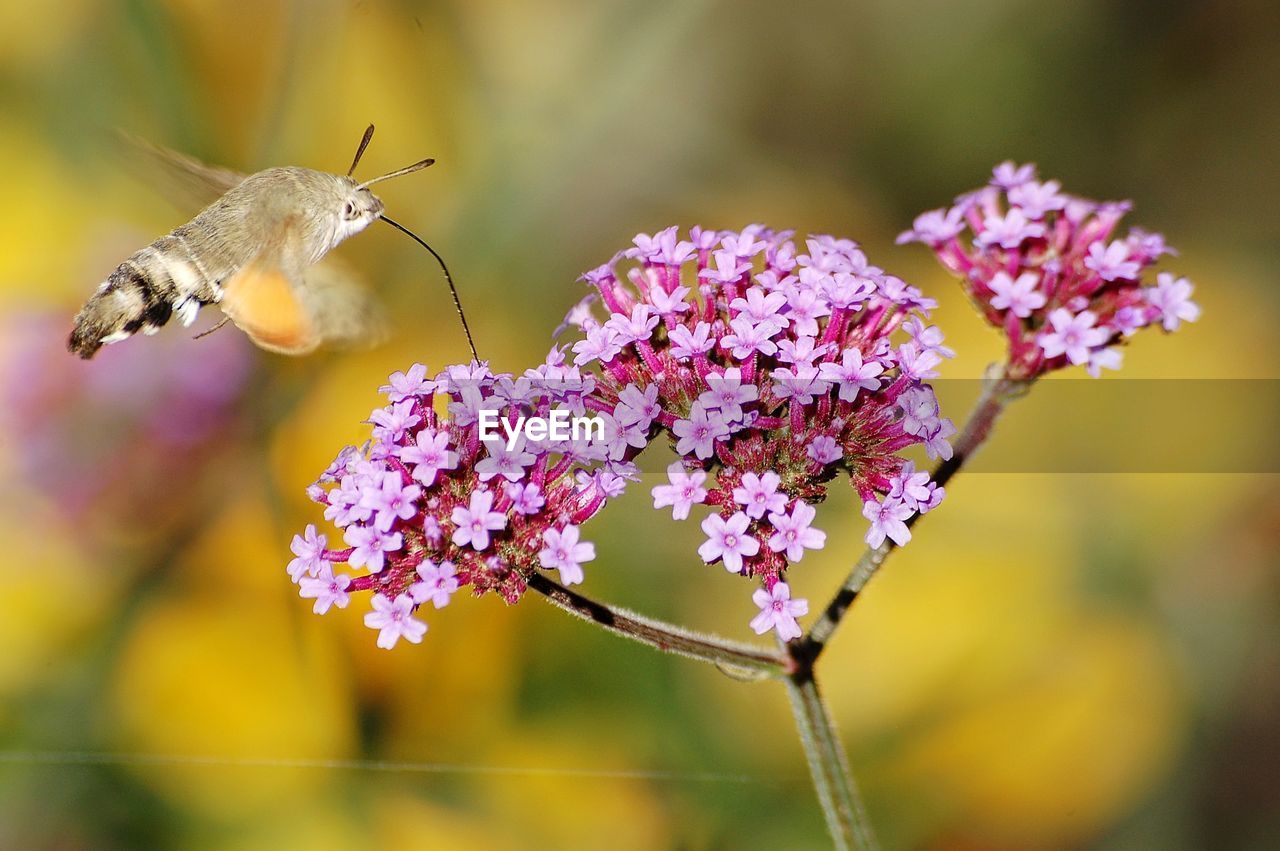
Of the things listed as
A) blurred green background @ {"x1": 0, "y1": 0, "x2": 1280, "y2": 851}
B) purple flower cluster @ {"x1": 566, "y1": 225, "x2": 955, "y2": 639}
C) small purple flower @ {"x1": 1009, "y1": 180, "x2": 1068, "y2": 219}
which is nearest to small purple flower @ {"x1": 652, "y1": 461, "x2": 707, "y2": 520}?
purple flower cluster @ {"x1": 566, "y1": 225, "x2": 955, "y2": 639}

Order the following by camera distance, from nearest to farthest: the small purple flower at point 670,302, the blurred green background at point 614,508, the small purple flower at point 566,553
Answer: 1. the small purple flower at point 566,553
2. the small purple flower at point 670,302
3. the blurred green background at point 614,508

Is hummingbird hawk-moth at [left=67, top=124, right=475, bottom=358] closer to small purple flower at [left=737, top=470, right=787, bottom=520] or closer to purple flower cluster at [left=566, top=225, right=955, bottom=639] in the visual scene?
purple flower cluster at [left=566, top=225, right=955, bottom=639]

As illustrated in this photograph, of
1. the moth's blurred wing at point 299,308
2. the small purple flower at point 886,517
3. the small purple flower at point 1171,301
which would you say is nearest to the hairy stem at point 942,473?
the small purple flower at point 886,517

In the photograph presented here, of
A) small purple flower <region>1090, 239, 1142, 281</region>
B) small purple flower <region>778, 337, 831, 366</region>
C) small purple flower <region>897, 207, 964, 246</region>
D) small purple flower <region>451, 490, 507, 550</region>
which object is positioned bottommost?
small purple flower <region>451, 490, 507, 550</region>

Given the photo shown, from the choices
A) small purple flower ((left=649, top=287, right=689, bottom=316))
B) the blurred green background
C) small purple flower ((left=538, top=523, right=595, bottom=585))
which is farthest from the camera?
the blurred green background

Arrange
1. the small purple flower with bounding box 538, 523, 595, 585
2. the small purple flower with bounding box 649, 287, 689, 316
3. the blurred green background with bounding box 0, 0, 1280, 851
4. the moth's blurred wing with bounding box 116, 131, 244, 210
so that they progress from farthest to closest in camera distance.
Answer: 1. the blurred green background with bounding box 0, 0, 1280, 851
2. the moth's blurred wing with bounding box 116, 131, 244, 210
3. the small purple flower with bounding box 649, 287, 689, 316
4. the small purple flower with bounding box 538, 523, 595, 585

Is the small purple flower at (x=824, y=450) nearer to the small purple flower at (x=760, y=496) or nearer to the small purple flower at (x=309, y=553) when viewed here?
the small purple flower at (x=760, y=496)
